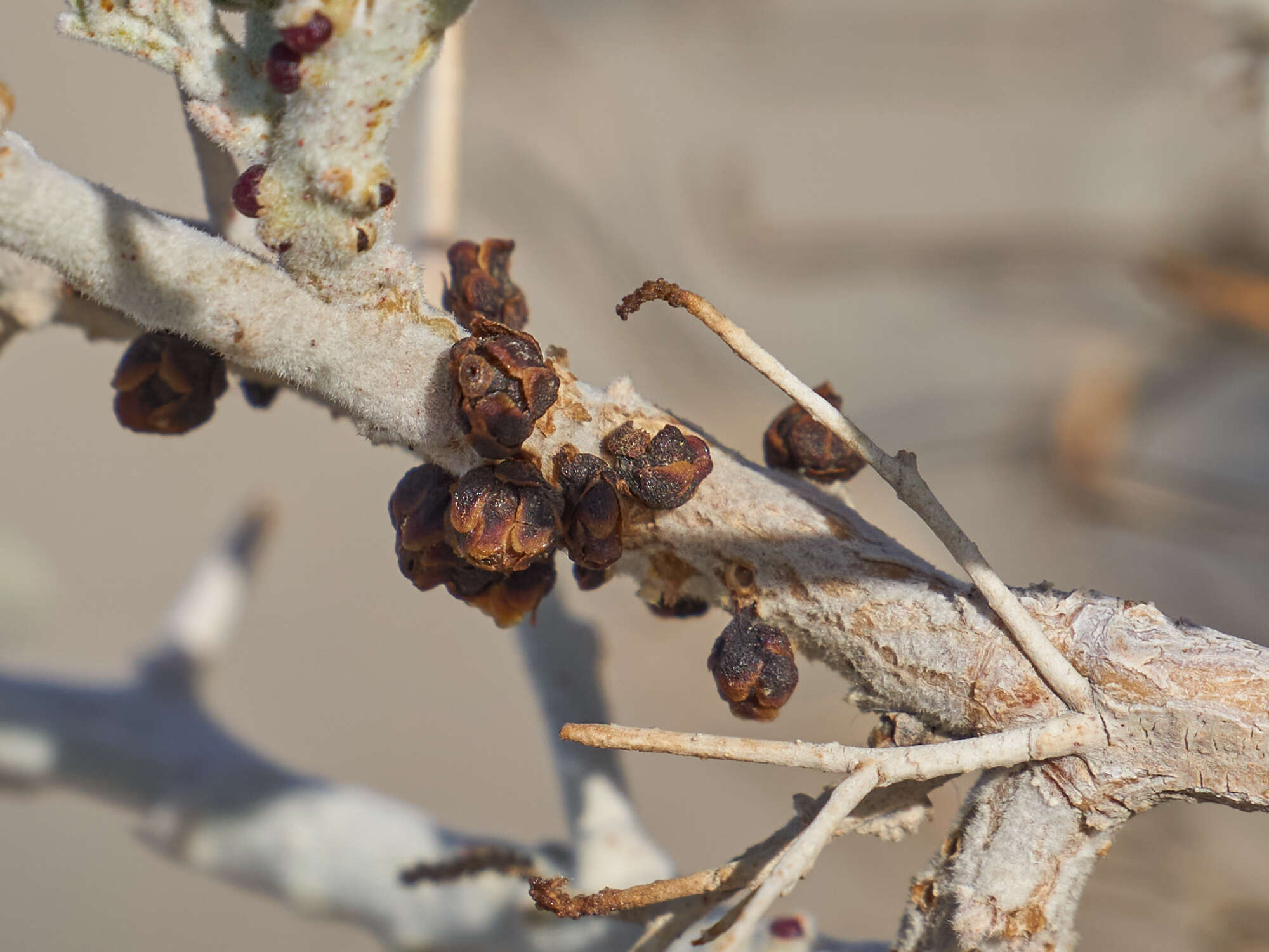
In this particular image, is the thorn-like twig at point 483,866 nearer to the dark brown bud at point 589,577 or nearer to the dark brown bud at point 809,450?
the dark brown bud at point 589,577

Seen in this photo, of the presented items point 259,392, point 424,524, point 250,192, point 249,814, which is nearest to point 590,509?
point 424,524

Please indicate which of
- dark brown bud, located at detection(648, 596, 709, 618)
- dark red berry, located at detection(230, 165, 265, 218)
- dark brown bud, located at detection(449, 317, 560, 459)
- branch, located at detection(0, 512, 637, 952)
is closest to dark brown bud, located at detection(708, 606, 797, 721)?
dark brown bud, located at detection(648, 596, 709, 618)

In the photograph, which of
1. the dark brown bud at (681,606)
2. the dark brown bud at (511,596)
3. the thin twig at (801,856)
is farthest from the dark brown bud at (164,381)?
the thin twig at (801,856)

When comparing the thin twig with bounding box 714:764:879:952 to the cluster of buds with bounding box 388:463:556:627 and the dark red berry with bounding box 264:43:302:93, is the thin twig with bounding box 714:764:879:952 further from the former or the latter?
the dark red berry with bounding box 264:43:302:93

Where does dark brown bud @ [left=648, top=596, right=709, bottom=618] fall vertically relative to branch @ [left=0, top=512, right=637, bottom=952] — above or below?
above

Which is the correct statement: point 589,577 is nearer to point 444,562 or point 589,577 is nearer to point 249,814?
point 444,562

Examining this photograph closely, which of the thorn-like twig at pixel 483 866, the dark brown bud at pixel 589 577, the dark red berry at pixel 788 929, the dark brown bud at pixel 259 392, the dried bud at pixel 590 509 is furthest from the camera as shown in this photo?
the thorn-like twig at pixel 483 866

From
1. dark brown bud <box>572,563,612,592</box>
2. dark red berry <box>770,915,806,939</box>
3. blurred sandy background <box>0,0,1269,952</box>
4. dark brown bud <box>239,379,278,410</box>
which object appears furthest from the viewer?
blurred sandy background <box>0,0,1269,952</box>
